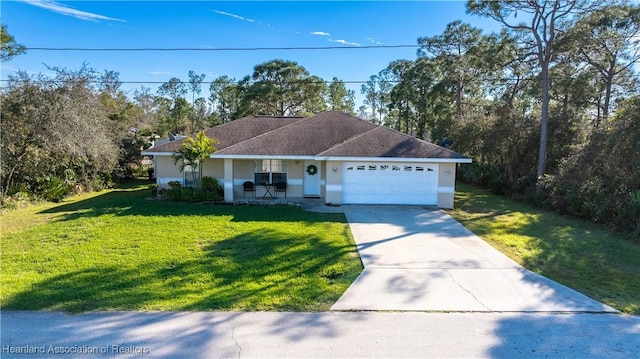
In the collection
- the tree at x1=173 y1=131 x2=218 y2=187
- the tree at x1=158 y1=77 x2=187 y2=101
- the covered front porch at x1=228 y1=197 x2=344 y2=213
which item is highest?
the tree at x1=158 y1=77 x2=187 y2=101

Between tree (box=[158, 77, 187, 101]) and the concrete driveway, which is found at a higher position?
tree (box=[158, 77, 187, 101])

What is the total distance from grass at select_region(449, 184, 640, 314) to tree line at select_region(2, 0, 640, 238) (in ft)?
3.58

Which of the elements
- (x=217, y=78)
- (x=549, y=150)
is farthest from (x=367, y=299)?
(x=217, y=78)

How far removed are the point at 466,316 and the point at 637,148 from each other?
29.4ft

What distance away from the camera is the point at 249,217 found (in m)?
11.8

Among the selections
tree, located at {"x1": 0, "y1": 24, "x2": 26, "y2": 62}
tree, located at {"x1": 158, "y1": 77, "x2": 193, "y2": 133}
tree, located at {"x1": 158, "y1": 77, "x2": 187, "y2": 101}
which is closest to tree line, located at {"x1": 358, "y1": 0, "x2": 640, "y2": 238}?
tree, located at {"x1": 0, "y1": 24, "x2": 26, "y2": 62}

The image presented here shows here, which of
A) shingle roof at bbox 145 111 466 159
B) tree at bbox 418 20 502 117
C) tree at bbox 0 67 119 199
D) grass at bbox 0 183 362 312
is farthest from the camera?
tree at bbox 418 20 502 117

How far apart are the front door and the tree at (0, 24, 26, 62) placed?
1546 centimetres

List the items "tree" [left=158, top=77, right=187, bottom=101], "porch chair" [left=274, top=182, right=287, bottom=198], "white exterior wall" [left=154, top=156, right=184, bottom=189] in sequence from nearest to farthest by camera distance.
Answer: "porch chair" [left=274, top=182, right=287, bottom=198] < "white exterior wall" [left=154, top=156, right=184, bottom=189] < "tree" [left=158, top=77, right=187, bottom=101]

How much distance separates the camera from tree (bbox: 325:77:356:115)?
45969mm

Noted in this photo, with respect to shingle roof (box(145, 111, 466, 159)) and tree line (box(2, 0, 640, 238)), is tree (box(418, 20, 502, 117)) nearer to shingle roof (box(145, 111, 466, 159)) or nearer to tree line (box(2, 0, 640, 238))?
tree line (box(2, 0, 640, 238))

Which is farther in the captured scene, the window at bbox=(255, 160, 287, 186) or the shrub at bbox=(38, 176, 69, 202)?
the window at bbox=(255, 160, 287, 186)

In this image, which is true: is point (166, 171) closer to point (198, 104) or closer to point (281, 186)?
point (281, 186)

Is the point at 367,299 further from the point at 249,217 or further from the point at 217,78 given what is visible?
the point at 217,78
